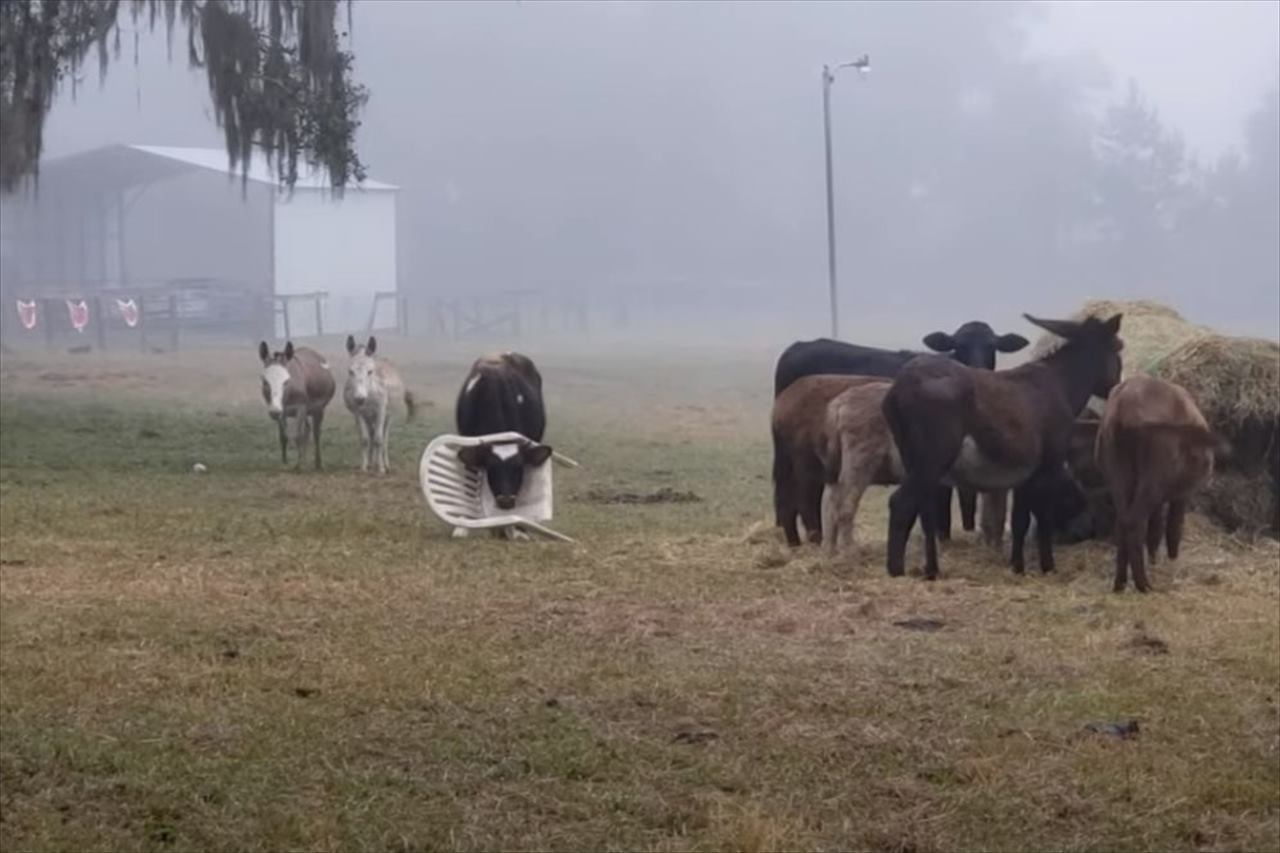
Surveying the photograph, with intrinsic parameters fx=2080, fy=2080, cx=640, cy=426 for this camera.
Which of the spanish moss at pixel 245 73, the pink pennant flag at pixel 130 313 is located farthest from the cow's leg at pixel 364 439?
the pink pennant flag at pixel 130 313

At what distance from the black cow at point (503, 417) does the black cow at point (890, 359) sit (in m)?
1.64

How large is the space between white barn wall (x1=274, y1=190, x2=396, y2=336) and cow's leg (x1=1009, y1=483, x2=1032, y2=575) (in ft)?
115

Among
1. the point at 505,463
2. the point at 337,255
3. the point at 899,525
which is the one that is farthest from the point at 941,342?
the point at 337,255

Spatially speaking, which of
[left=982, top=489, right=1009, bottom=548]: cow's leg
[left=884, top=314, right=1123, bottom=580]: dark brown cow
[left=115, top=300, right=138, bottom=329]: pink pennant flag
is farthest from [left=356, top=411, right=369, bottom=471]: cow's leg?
[left=115, top=300, right=138, bottom=329]: pink pennant flag

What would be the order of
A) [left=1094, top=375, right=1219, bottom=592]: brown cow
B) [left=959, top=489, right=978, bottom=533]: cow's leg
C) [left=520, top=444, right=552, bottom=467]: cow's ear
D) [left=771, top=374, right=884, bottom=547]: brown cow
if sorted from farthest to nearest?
[left=520, top=444, right=552, bottom=467]: cow's ear < [left=959, top=489, right=978, bottom=533]: cow's leg < [left=771, top=374, right=884, bottom=547]: brown cow < [left=1094, top=375, right=1219, bottom=592]: brown cow

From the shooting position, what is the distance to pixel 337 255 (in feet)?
154

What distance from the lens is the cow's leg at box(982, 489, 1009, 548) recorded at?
1212 centimetres

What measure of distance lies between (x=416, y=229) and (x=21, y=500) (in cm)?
4078

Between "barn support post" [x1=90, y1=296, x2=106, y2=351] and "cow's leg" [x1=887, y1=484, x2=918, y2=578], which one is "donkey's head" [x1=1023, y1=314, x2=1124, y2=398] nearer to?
"cow's leg" [x1=887, y1=484, x2=918, y2=578]

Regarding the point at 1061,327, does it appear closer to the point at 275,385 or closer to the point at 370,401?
the point at 370,401

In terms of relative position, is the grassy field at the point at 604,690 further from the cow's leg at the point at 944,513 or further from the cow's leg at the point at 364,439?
the cow's leg at the point at 364,439

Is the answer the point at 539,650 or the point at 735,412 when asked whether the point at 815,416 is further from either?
the point at 735,412

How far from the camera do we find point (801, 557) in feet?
38.9

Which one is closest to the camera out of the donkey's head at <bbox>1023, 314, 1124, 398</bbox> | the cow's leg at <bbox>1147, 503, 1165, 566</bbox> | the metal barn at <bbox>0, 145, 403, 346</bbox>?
the cow's leg at <bbox>1147, 503, 1165, 566</bbox>
